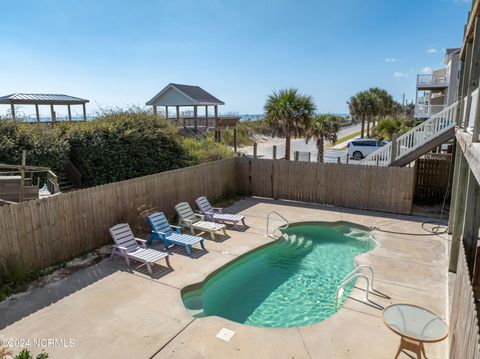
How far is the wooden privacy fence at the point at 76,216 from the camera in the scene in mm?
6914

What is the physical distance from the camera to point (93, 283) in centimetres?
693

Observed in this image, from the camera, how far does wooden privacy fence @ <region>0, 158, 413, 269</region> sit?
7188mm

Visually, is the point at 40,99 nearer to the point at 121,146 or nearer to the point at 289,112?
Answer: the point at 121,146

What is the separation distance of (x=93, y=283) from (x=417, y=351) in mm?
6047

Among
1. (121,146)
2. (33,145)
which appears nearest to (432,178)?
(121,146)

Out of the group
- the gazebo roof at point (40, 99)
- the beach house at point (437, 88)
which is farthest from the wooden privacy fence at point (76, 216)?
the beach house at point (437, 88)

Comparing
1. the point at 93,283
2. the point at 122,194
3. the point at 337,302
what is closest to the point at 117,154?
the point at 122,194

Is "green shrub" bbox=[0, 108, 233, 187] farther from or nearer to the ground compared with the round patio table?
farther from the ground

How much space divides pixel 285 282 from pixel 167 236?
341 centimetres

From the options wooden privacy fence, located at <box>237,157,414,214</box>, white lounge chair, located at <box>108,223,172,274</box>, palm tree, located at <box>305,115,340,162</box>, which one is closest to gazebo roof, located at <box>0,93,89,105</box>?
wooden privacy fence, located at <box>237,157,414,214</box>

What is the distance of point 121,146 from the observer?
1399cm

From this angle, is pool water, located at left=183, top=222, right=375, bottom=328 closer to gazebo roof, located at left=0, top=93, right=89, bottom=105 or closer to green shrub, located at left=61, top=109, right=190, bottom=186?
green shrub, located at left=61, top=109, right=190, bottom=186

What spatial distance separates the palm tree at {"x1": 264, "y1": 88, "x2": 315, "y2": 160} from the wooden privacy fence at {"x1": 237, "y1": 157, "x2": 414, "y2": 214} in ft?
12.9

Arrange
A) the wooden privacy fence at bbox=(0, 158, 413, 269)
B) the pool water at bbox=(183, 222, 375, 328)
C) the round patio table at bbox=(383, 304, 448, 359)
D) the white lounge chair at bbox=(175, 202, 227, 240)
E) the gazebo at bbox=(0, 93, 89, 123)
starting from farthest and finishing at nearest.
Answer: the gazebo at bbox=(0, 93, 89, 123) < the white lounge chair at bbox=(175, 202, 227, 240) < the wooden privacy fence at bbox=(0, 158, 413, 269) < the pool water at bbox=(183, 222, 375, 328) < the round patio table at bbox=(383, 304, 448, 359)
